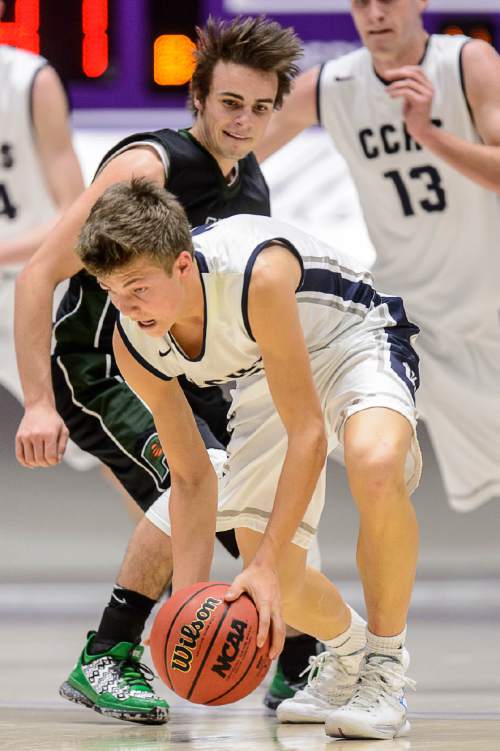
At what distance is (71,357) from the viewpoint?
146 inches

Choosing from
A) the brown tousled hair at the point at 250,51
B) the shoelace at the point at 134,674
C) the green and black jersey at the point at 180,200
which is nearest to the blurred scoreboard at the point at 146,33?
the brown tousled hair at the point at 250,51

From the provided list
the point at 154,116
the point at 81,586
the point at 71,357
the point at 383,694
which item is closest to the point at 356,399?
the point at 383,694

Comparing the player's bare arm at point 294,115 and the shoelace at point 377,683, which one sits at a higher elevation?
the player's bare arm at point 294,115

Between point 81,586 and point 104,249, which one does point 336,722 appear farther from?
point 81,586

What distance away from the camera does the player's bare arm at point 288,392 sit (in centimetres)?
274

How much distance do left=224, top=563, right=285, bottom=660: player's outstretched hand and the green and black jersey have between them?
3.82 feet

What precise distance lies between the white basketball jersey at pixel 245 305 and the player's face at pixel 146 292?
12 centimetres

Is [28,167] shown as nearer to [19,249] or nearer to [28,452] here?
[19,249]

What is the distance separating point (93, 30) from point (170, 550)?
2.96 m

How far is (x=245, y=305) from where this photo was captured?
2.80 meters

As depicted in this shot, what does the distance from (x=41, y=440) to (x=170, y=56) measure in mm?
2927

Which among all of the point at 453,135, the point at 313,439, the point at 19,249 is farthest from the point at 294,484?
the point at 19,249

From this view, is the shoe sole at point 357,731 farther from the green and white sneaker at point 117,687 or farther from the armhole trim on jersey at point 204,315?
the armhole trim on jersey at point 204,315

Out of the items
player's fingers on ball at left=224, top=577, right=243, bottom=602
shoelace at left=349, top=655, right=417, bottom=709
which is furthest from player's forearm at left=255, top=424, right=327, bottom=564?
shoelace at left=349, top=655, right=417, bottom=709
